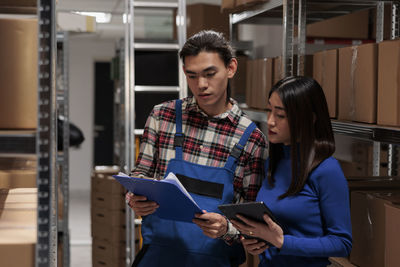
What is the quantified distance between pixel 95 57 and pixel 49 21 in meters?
9.44

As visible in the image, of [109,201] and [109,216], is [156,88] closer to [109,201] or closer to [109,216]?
[109,201]

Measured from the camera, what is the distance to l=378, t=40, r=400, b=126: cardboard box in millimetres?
2145

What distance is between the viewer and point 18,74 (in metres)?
1.80

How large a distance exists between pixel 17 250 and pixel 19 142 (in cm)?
32

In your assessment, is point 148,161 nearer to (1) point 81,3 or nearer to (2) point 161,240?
(2) point 161,240

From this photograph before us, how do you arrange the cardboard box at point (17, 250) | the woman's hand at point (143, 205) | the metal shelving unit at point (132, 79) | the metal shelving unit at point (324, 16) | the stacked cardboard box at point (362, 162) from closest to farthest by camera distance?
the cardboard box at point (17, 250), the woman's hand at point (143, 205), the metal shelving unit at point (324, 16), the stacked cardboard box at point (362, 162), the metal shelving unit at point (132, 79)

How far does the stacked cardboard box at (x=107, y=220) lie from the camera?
4848 millimetres

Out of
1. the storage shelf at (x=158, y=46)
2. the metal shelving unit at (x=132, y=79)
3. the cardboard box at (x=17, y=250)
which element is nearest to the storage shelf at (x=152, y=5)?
the metal shelving unit at (x=132, y=79)

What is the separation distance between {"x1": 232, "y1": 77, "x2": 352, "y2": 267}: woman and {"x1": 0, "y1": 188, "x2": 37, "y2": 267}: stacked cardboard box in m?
0.65

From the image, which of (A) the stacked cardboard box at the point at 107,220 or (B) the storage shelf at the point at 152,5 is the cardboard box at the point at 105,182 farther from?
(B) the storage shelf at the point at 152,5

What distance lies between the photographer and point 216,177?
2029 millimetres

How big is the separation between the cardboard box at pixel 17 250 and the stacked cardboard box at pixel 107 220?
10.3 feet

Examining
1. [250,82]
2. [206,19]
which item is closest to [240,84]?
[250,82]

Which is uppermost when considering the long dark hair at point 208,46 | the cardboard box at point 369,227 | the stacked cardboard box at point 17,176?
the long dark hair at point 208,46
